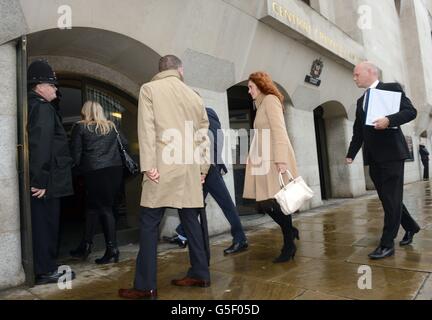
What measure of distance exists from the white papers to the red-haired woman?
0.83 m

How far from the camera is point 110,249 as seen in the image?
13.2 feet

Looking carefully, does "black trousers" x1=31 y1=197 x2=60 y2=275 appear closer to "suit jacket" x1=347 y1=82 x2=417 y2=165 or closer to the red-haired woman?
the red-haired woman

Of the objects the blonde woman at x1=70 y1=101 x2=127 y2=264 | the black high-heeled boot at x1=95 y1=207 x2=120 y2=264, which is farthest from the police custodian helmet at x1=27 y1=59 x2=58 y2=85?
the black high-heeled boot at x1=95 y1=207 x2=120 y2=264

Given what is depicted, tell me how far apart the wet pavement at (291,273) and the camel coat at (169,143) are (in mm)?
796

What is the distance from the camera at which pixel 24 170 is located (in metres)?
3.16

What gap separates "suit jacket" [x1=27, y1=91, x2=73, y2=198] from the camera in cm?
322

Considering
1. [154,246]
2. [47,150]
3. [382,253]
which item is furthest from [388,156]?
[47,150]

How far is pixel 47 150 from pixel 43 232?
2.57 feet

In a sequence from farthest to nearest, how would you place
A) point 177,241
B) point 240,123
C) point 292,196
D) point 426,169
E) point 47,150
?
1. point 426,169
2. point 240,123
3. point 177,241
4. point 47,150
5. point 292,196

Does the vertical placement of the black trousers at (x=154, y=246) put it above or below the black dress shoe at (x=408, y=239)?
above

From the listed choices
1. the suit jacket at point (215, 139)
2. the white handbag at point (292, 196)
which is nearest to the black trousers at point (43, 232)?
the suit jacket at point (215, 139)

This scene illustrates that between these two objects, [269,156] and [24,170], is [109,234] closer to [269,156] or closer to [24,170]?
[24,170]

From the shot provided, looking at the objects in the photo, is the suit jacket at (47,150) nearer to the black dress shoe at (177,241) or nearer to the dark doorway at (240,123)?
the black dress shoe at (177,241)

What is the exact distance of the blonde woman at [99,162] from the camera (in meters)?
3.91
